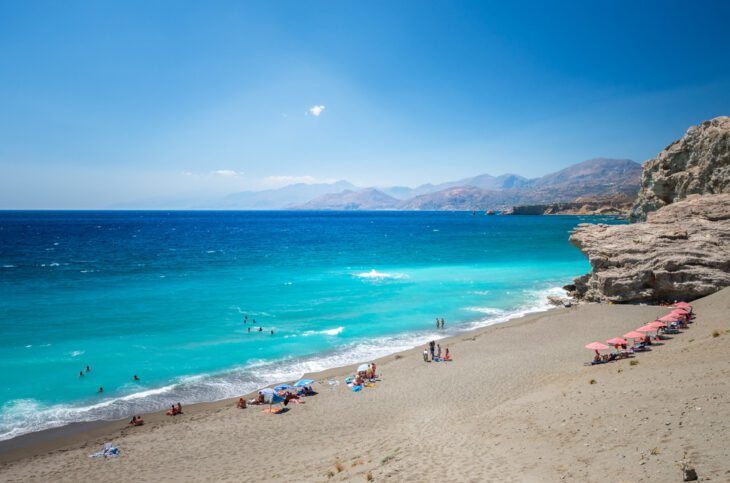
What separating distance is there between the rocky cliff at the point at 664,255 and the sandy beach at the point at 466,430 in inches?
199

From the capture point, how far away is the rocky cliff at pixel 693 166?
3662 cm

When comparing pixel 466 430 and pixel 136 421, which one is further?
pixel 136 421

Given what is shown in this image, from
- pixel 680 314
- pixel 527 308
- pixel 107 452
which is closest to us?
pixel 107 452

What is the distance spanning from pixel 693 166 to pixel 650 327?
34.6m

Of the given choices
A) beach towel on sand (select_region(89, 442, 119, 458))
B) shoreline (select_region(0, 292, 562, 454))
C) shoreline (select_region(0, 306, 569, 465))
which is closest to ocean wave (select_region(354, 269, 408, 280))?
shoreline (select_region(0, 292, 562, 454))

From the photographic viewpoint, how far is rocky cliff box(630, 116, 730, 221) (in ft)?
120

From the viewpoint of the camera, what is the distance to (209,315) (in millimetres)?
31016

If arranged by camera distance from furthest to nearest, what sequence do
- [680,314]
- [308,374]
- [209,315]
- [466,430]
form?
1. [209,315]
2. [308,374]
3. [680,314]
4. [466,430]

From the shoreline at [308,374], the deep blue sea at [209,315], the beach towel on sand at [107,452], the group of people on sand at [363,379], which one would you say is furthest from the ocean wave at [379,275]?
the beach towel on sand at [107,452]

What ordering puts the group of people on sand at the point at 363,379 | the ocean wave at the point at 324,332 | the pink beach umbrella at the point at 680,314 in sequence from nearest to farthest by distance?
the group of people on sand at the point at 363,379, the pink beach umbrella at the point at 680,314, the ocean wave at the point at 324,332

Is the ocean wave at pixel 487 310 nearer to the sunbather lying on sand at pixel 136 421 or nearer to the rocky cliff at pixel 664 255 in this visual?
the rocky cliff at pixel 664 255

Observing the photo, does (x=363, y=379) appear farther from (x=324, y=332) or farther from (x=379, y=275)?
(x=379, y=275)

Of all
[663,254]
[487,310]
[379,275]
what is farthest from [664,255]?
[379,275]

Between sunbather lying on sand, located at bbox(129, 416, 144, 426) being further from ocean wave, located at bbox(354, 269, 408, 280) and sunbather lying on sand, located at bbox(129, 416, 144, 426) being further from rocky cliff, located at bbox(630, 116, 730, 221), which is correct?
rocky cliff, located at bbox(630, 116, 730, 221)
